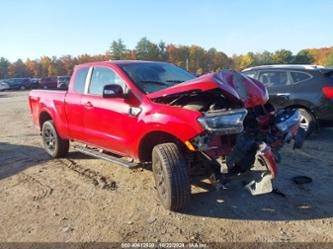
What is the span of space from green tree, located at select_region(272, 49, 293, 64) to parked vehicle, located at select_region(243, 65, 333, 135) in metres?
84.8

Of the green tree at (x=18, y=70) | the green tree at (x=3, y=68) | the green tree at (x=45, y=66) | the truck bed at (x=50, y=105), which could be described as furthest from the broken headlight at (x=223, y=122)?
the green tree at (x=3, y=68)

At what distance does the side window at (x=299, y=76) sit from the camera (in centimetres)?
849

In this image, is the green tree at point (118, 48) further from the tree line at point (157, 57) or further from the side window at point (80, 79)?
the side window at point (80, 79)

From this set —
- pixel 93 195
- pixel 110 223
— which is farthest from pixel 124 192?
pixel 110 223

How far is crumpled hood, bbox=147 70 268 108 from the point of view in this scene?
421 cm

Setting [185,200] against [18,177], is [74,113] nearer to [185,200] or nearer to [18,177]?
[18,177]

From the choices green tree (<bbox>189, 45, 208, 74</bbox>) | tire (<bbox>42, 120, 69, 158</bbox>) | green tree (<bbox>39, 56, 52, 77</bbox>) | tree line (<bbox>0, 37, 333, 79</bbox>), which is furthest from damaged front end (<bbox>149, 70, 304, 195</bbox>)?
green tree (<bbox>39, 56, 52, 77</bbox>)

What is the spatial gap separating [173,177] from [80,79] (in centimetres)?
297

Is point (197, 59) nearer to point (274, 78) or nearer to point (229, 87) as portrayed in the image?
point (274, 78)

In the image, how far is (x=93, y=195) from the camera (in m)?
5.12

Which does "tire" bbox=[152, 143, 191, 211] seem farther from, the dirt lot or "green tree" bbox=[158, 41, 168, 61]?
"green tree" bbox=[158, 41, 168, 61]

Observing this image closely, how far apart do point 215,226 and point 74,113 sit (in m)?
3.29

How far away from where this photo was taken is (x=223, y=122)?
402 cm

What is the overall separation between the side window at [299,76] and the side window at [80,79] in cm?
501
